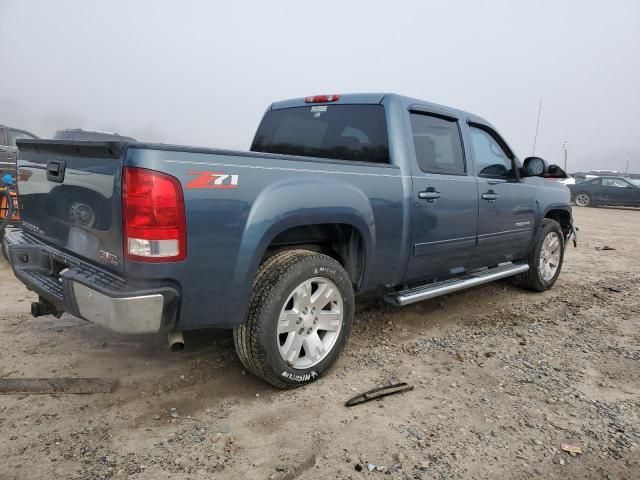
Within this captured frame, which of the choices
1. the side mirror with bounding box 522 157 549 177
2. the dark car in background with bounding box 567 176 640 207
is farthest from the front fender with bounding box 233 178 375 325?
the dark car in background with bounding box 567 176 640 207

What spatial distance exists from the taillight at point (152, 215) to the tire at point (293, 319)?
63 cm

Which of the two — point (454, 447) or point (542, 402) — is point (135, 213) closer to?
point (454, 447)

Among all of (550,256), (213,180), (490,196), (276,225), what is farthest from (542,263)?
(213,180)

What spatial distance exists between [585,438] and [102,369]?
2873 millimetres

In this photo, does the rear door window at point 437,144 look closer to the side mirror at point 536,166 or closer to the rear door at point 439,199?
the rear door at point 439,199

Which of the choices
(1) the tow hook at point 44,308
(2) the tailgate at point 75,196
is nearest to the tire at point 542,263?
(2) the tailgate at point 75,196

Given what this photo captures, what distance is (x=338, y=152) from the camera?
149 inches

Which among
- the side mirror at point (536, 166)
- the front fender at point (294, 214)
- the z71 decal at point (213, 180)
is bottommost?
the front fender at point (294, 214)

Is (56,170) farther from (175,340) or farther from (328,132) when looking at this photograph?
(328,132)

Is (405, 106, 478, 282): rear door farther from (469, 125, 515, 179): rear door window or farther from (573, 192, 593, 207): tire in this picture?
(573, 192, 593, 207): tire

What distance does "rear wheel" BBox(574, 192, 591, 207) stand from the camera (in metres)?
20.6

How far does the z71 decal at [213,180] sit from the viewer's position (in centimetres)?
226

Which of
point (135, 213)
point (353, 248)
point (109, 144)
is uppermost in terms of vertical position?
point (109, 144)

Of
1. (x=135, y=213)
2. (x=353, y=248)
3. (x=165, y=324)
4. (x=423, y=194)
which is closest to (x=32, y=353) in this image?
(x=165, y=324)
